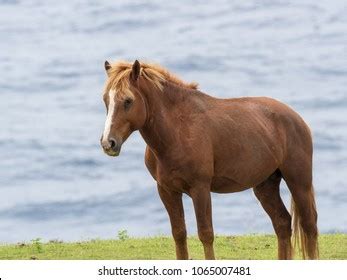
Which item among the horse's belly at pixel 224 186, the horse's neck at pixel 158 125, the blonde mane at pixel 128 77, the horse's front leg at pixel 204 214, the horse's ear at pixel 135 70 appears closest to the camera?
the blonde mane at pixel 128 77

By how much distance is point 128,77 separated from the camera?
480 inches

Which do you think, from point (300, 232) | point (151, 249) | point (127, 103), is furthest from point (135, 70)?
point (151, 249)

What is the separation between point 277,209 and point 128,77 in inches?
118

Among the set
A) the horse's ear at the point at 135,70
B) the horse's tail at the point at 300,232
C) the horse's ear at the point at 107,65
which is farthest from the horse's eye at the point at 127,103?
the horse's tail at the point at 300,232

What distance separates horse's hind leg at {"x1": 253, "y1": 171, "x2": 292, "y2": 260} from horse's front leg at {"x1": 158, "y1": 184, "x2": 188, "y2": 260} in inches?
61.1

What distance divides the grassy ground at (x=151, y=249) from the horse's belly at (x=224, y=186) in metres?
2.63

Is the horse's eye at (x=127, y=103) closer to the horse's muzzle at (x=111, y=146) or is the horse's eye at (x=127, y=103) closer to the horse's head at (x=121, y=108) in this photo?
the horse's head at (x=121, y=108)

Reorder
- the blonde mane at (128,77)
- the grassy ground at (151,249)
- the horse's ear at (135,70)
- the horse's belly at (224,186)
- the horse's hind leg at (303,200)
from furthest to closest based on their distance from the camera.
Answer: the grassy ground at (151,249) < the horse's hind leg at (303,200) < the horse's belly at (224,186) < the horse's ear at (135,70) < the blonde mane at (128,77)

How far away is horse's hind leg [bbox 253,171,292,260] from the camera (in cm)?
1392

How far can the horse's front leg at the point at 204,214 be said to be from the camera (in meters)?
12.3

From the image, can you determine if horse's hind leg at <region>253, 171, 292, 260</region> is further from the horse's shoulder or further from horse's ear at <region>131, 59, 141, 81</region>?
horse's ear at <region>131, 59, 141, 81</region>

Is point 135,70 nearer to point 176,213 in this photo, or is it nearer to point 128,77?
point 128,77
